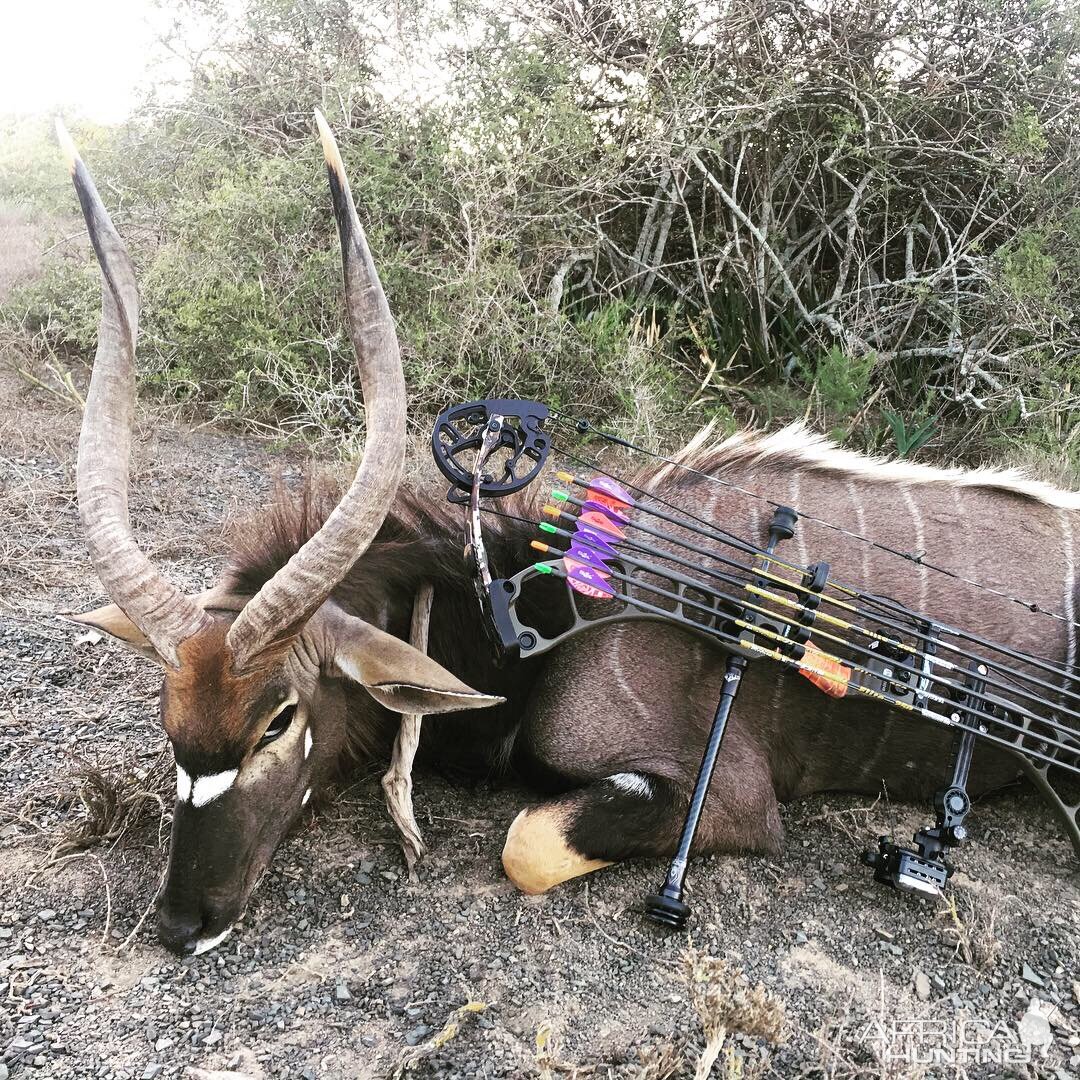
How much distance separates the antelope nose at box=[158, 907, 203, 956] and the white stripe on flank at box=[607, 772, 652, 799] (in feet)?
3.92

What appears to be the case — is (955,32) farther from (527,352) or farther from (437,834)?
(437,834)

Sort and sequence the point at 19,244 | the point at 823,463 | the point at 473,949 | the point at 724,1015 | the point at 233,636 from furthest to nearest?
the point at 19,244
the point at 823,463
the point at 473,949
the point at 233,636
the point at 724,1015

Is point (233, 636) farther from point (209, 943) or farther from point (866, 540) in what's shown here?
point (866, 540)

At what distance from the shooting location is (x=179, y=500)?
17.2 feet

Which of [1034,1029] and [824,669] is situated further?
[824,669]

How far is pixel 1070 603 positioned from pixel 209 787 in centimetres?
278

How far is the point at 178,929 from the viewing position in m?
2.51

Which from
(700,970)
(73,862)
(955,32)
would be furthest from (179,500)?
(955,32)

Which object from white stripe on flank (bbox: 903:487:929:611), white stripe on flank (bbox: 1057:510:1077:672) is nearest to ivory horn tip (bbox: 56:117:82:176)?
white stripe on flank (bbox: 903:487:929:611)

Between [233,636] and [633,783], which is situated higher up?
[233,636]

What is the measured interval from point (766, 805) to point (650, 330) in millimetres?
3797

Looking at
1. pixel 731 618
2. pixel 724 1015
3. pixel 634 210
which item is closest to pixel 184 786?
pixel 724 1015

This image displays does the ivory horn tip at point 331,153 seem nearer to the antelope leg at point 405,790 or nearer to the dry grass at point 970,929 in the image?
the antelope leg at point 405,790

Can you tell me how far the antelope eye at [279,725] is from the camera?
264cm
